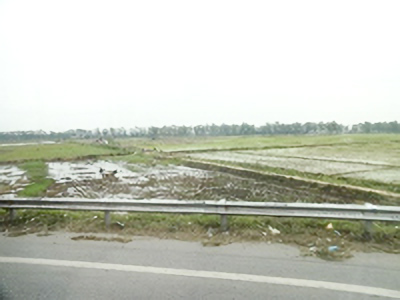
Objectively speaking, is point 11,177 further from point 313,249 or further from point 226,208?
point 313,249

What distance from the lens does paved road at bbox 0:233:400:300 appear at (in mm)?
3088

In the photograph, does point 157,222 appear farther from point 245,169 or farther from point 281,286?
point 245,169

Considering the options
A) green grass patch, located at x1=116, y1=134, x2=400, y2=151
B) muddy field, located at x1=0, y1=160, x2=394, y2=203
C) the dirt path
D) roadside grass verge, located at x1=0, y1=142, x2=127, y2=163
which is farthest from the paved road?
green grass patch, located at x1=116, y1=134, x2=400, y2=151

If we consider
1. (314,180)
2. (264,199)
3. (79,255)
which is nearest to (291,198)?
(264,199)

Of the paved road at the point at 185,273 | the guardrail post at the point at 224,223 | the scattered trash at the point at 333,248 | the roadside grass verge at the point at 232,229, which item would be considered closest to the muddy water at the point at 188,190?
the roadside grass verge at the point at 232,229

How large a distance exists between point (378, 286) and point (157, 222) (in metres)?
3.62

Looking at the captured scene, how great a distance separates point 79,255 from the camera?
4.10m

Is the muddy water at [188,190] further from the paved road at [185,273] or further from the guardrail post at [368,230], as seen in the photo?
the paved road at [185,273]

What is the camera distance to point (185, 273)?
3512 millimetres

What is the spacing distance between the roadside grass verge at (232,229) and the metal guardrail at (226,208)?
30 cm

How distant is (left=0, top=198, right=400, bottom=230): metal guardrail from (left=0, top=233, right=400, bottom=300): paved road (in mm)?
671

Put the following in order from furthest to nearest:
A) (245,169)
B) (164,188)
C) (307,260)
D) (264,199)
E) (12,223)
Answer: (245,169)
(164,188)
(264,199)
(12,223)
(307,260)

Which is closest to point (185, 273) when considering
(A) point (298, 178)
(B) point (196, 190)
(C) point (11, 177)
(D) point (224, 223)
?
(D) point (224, 223)

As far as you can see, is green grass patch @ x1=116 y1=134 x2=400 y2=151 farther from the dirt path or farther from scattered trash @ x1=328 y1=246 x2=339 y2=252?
scattered trash @ x1=328 y1=246 x2=339 y2=252
